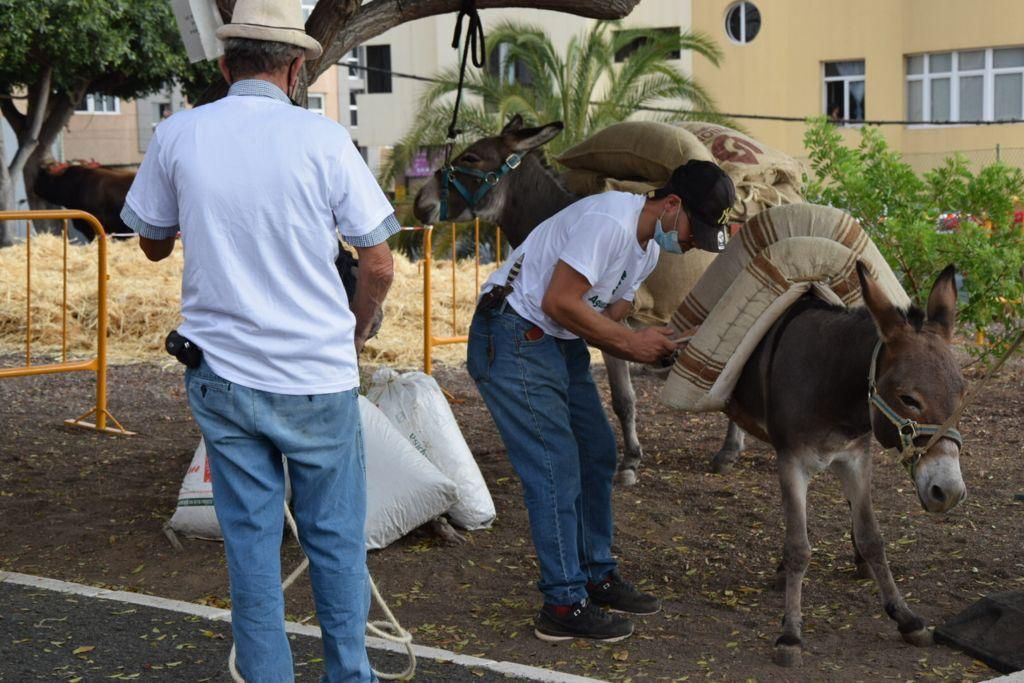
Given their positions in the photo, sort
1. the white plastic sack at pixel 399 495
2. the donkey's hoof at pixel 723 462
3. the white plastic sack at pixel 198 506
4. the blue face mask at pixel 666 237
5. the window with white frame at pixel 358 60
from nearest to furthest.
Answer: the blue face mask at pixel 666 237 < the white plastic sack at pixel 399 495 < the white plastic sack at pixel 198 506 < the donkey's hoof at pixel 723 462 < the window with white frame at pixel 358 60

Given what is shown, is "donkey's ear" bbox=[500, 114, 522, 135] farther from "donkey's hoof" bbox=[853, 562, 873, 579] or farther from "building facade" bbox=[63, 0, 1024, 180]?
"building facade" bbox=[63, 0, 1024, 180]

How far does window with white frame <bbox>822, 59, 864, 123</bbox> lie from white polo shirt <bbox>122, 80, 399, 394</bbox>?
32991mm

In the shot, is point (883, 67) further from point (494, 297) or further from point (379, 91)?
point (494, 297)

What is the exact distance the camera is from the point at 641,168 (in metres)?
8.09

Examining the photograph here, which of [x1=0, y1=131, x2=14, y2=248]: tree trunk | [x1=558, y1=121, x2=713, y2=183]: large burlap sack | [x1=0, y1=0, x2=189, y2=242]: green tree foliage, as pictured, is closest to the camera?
[x1=558, y1=121, x2=713, y2=183]: large burlap sack

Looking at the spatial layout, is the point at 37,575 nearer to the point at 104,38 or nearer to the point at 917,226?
the point at 917,226

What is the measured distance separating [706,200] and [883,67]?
31.7 m

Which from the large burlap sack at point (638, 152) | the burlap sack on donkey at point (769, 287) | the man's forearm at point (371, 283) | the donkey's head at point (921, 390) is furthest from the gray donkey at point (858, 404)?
the large burlap sack at point (638, 152)

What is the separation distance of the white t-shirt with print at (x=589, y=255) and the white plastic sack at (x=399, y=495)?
1.37 metres

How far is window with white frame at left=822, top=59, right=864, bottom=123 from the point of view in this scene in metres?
35.2

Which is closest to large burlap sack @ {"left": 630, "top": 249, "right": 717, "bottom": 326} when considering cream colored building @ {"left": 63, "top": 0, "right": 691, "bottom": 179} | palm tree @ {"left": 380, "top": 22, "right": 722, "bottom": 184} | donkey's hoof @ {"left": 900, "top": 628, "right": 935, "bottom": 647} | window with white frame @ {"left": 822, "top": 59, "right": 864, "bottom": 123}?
donkey's hoof @ {"left": 900, "top": 628, "right": 935, "bottom": 647}

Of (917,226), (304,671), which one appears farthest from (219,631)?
(917,226)

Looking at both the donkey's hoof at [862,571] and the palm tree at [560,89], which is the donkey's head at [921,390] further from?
the palm tree at [560,89]

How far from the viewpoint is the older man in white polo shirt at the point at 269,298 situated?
11.9 ft
